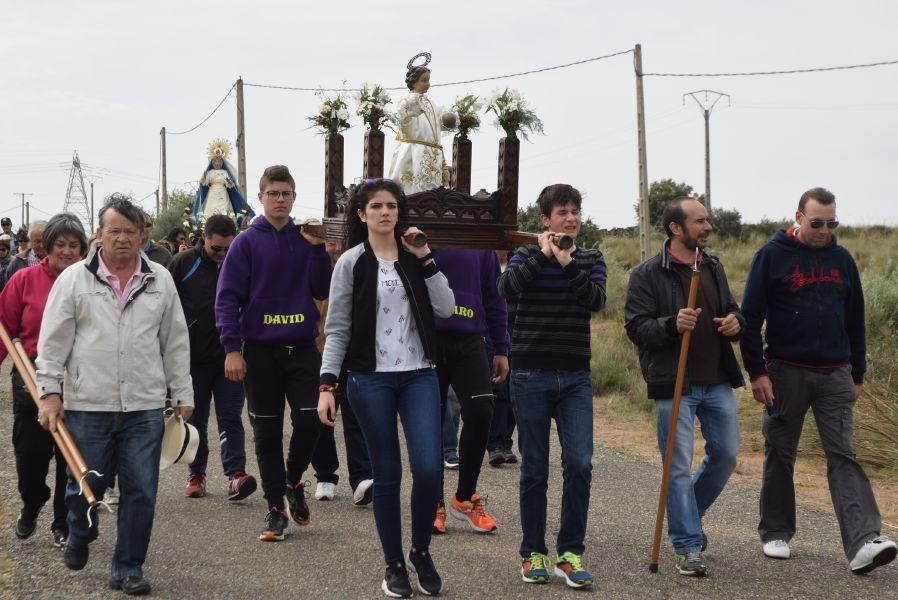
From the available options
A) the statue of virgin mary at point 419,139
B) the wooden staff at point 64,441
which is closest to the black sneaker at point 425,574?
the wooden staff at point 64,441

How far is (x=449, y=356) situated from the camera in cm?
727

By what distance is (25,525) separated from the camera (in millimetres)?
7234

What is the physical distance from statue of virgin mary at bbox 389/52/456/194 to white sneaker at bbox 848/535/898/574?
12.4 feet

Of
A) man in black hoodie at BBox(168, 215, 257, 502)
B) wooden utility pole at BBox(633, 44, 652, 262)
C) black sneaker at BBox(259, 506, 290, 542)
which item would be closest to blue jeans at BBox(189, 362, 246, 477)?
man in black hoodie at BBox(168, 215, 257, 502)

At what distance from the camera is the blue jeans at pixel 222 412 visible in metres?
8.51

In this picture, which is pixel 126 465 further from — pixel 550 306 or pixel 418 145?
pixel 418 145

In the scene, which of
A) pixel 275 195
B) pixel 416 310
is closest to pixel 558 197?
pixel 416 310

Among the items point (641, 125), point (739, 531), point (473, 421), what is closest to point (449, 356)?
point (473, 421)

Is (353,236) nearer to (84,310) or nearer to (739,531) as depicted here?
(84,310)

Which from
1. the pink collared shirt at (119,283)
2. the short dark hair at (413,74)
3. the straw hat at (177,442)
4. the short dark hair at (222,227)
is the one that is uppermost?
the short dark hair at (413,74)

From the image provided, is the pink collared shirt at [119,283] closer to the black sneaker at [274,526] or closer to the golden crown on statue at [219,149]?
the black sneaker at [274,526]

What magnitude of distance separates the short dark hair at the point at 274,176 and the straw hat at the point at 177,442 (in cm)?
175

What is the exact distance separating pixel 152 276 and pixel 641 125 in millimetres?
21358

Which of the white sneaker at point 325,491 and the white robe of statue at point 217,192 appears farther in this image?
the white robe of statue at point 217,192
